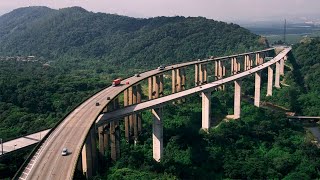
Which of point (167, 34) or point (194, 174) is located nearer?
point (194, 174)

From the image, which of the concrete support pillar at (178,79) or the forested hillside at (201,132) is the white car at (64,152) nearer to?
the forested hillside at (201,132)

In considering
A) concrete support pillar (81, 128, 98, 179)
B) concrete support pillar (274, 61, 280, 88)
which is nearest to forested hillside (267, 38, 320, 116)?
concrete support pillar (274, 61, 280, 88)

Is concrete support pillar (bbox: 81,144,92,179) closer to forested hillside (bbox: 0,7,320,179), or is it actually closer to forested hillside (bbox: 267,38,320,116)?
forested hillside (bbox: 0,7,320,179)

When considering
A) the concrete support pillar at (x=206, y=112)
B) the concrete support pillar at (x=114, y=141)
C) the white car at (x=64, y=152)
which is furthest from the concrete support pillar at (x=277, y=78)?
the white car at (x=64, y=152)

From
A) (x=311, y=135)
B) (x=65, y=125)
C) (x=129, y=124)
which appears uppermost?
(x=65, y=125)

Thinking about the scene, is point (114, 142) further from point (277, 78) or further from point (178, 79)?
point (277, 78)

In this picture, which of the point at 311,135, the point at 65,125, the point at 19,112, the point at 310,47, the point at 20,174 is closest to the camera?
the point at 20,174

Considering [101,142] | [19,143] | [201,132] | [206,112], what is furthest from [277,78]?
[19,143]

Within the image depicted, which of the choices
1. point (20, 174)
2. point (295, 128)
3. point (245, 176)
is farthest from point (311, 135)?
point (20, 174)

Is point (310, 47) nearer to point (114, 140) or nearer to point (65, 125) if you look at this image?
point (114, 140)
